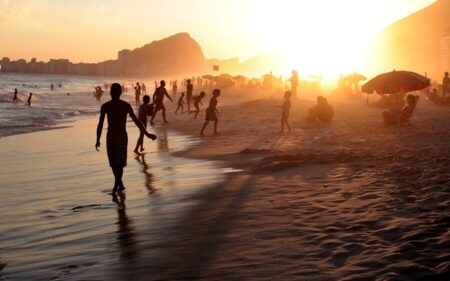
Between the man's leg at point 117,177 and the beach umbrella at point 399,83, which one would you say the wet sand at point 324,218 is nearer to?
the man's leg at point 117,177

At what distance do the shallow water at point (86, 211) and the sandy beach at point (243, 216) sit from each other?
0.02 metres

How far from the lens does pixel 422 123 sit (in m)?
17.6

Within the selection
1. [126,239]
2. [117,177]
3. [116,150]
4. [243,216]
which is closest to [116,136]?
[116,150]

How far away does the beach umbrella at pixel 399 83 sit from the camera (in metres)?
19.0

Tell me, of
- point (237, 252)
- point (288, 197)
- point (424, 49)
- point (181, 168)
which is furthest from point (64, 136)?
point (424, 49)

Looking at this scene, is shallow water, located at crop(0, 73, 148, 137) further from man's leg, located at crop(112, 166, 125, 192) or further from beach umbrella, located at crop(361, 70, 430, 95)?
beach umbrella, located at crop(361, 70, 430, 95)

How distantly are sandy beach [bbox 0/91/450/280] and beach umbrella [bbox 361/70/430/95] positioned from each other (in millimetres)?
7340

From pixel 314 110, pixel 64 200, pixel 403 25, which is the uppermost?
pixel 403 25

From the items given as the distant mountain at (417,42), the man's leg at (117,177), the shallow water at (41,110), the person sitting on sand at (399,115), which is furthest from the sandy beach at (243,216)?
the distant mountain at (417,42)

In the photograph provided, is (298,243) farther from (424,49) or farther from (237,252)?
(424,49)

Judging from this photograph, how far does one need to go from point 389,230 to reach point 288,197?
2054 millimetres

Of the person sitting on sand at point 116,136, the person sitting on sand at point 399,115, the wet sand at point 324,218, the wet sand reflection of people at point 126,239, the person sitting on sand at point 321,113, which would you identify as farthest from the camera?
the person sitting on sand at point 321,113

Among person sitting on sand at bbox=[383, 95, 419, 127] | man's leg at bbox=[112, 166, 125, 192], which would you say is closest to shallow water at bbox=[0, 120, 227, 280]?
man's leg at bbox=[112, 166, 125, 192]

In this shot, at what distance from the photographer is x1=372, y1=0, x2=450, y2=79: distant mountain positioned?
4513 inches
